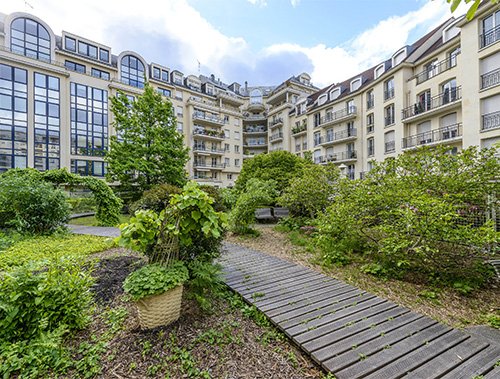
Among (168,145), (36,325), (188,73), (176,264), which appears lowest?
(36,325)

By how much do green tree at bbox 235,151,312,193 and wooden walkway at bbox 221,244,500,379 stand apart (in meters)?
8.31

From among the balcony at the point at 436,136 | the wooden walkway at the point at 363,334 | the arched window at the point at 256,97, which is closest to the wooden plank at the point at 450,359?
the wooden walkway at the point at 363,334

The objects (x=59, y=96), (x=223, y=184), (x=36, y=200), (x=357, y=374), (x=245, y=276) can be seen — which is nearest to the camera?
(x=357, y=374)

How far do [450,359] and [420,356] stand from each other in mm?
333

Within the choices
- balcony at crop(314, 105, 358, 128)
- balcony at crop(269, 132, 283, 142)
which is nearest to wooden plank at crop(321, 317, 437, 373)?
balcony at crop(314, 105, 358, 128)

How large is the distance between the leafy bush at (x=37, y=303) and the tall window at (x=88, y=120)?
27.6 m

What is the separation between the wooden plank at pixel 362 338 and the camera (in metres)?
2.75

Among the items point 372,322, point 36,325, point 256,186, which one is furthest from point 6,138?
point 372,322

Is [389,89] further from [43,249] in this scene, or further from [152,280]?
[43,249]

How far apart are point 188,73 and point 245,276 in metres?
38.2

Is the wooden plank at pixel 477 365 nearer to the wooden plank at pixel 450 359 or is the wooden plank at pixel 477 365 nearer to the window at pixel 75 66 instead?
the wooden plank at pixel 450 359

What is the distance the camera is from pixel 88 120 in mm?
26844

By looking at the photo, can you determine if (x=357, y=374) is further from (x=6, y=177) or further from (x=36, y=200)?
(x=6, y=177)

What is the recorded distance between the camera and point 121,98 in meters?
16.6
